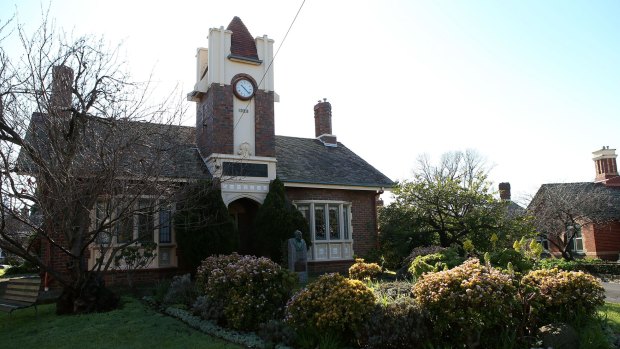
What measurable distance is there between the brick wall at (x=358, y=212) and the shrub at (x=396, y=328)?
37.5 feet

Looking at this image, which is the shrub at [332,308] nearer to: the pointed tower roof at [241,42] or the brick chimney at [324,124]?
the pointed tower roof at [241,42]

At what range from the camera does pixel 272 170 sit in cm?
1744

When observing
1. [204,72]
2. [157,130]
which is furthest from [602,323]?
[204,72]

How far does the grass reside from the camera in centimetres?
771

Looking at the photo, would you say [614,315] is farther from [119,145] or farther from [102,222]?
[102,222]

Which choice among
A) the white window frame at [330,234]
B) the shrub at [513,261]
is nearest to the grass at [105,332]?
the shrub at [513,261]

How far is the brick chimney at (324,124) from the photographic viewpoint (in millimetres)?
24000

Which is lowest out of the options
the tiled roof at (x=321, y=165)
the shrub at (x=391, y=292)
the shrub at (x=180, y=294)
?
the shrub at (x=180, y=294)

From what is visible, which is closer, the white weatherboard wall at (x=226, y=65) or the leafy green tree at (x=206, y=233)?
the leafy green tree at (x=206, y=233)

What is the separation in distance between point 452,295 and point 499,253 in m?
3.56

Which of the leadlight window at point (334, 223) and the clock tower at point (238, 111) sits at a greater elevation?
the clock tower at point (238, 111)

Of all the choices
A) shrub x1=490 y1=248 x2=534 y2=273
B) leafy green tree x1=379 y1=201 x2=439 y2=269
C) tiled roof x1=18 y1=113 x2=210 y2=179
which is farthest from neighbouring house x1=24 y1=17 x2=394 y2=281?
shrub x1=490 y1=248 x2=534 y2=273

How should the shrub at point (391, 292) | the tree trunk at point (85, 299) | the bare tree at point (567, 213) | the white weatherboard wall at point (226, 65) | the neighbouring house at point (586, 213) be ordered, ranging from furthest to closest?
the neighbouring house at point (586, 213)
the bare tree at point (567, 213)
the white weatherboard wall at point (226, 65)
the tree trunk at point (85, 299)
the shrub at point (391, 292)

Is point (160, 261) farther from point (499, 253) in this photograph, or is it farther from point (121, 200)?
point (499, 253)
